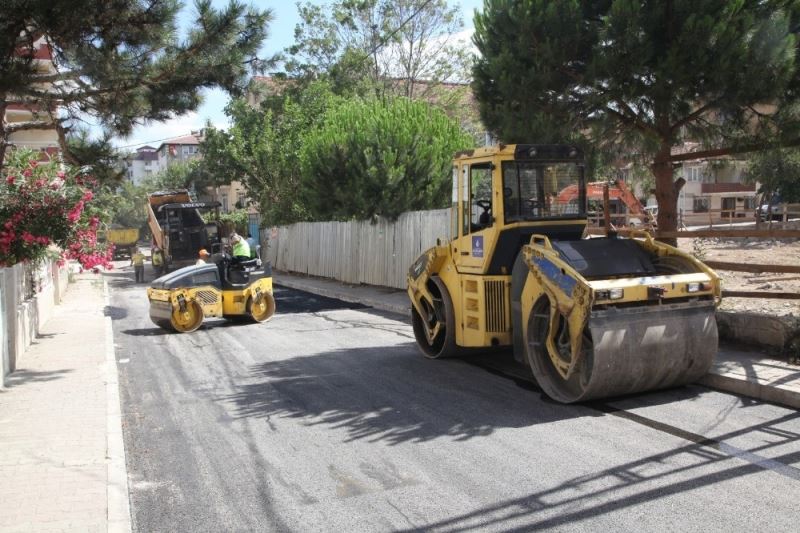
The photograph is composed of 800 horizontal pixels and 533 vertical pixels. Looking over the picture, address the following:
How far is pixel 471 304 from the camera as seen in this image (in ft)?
30.6

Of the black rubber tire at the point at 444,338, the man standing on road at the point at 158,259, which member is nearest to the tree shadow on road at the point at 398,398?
the black rubber tire at the point at 444,338

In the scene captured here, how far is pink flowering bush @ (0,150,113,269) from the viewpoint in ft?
36.8

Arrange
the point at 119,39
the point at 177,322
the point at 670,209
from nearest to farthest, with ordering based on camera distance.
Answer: the point at 119,39 < the point at 670,209 < the point at 177,322

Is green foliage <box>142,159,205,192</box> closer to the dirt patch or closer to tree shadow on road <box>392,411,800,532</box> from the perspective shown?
the dirt patch

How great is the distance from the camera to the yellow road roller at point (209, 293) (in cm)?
1380

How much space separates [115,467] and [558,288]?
14.3ft

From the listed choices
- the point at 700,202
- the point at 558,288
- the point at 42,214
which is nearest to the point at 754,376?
the point at 558,288

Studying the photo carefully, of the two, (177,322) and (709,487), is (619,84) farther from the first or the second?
(177,322)

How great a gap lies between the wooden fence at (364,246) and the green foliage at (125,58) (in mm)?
7339

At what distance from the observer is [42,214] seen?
1131 centimetres

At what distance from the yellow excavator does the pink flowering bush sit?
5.46m

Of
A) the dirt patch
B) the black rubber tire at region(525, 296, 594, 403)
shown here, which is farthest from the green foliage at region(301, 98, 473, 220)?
the black rubber tire at region(525, 296, 594, 403)

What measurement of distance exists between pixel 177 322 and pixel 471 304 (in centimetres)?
676

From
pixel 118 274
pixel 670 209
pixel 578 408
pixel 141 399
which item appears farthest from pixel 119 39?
pixel 118 274
